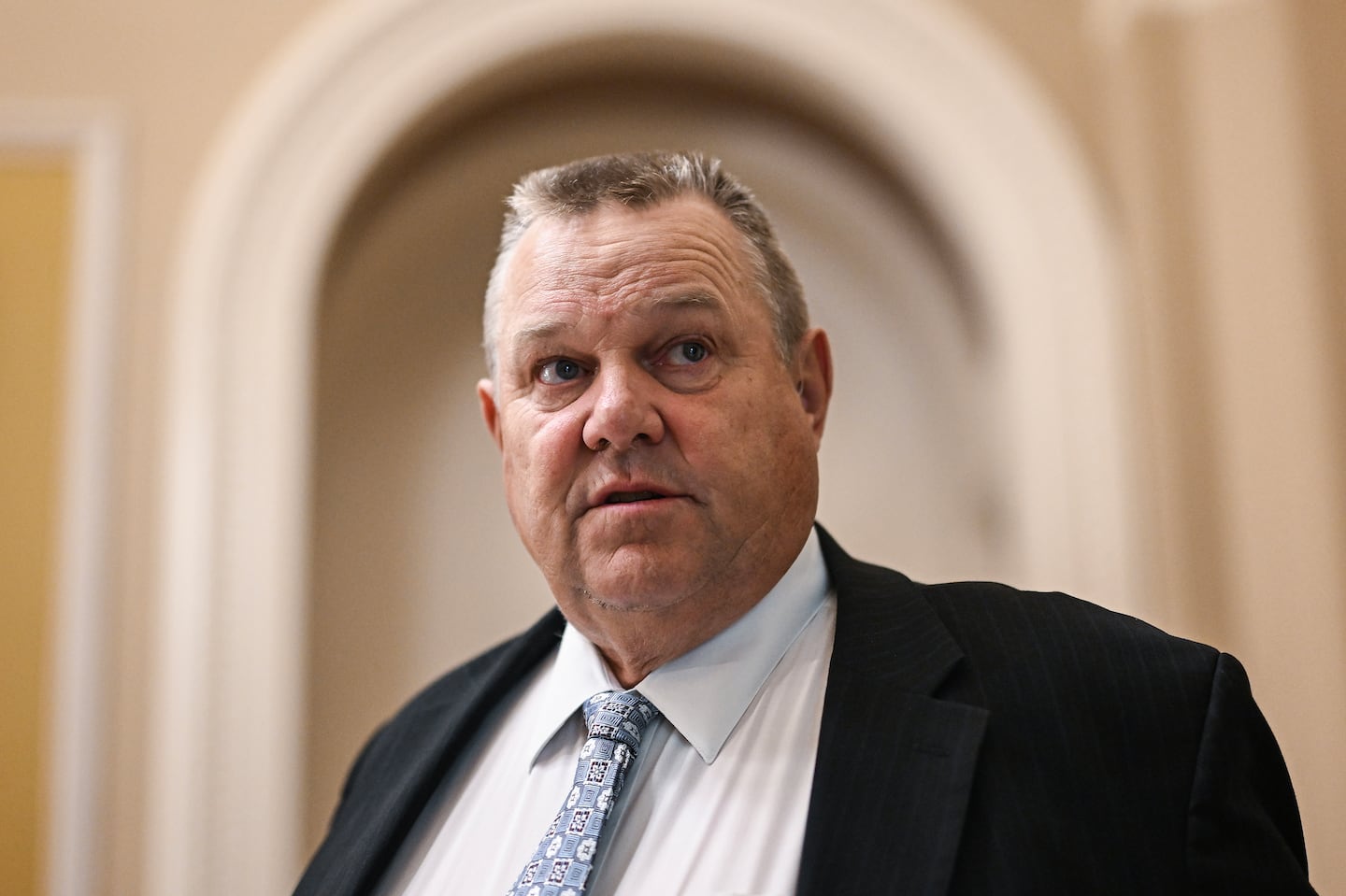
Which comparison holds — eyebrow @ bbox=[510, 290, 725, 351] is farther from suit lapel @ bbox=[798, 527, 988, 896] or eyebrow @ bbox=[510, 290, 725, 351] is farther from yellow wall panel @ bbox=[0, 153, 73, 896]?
yellow wall panel @ bbox=[0, 153, 73, 896]

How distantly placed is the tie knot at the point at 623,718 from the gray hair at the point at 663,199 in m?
0.39

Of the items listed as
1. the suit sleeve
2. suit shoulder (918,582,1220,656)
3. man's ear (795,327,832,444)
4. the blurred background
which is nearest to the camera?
the suit sleeve

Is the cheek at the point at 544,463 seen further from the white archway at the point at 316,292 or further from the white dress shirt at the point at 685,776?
the white archway at the point at 316,292

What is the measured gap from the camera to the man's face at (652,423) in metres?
1.10

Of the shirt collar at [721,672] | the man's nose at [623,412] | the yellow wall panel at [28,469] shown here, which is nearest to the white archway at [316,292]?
the yellow wall panel at [28,469]

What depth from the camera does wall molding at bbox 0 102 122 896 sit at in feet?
7.52

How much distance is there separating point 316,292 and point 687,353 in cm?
159

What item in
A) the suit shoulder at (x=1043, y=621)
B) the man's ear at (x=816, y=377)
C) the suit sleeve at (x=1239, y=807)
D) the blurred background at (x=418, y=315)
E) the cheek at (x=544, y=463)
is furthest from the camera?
the blurred background at (x=418, y=315)

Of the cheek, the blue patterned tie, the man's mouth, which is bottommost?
the blue patterned tie

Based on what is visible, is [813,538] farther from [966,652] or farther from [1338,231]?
[1338,231]

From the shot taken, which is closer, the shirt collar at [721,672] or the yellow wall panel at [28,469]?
the shirt collar at [721,672]

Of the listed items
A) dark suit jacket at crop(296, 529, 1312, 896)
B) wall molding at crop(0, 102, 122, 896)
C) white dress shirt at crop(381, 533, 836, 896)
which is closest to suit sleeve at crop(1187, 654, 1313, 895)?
dark suit jacket at crop(296, 529, 1312, 896)

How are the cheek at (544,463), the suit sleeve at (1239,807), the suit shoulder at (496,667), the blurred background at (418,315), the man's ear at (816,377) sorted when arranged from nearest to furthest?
1. the suit sleeve at (1239,807)
2. the cheek at (544,463)
3. the man's ear at (816,377)
4. the suit shoulder at (496,667)
5. the blurred background at (418,315)

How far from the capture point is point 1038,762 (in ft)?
3.18
